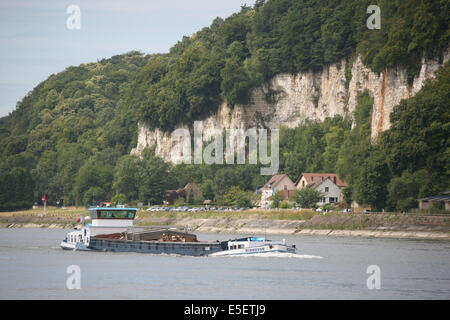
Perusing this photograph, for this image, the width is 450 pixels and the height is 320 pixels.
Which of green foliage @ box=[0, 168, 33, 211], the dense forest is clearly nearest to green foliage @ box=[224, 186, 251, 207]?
the dense forest

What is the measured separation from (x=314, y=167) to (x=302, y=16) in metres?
36.5

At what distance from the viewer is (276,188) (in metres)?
146

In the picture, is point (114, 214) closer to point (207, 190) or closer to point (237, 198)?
point (237, 198)

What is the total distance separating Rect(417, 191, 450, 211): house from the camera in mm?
101438

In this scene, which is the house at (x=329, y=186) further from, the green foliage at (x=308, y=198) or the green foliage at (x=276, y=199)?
the green foliage at (x=276, y=199)

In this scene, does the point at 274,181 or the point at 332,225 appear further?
the point at 274,181

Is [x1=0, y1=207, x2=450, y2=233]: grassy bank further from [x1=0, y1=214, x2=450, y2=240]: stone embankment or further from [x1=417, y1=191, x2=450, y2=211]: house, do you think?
[x1=417, y1=191, x2=450, y2=211]: house

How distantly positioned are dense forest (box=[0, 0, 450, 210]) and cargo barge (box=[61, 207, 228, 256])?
40300 mm

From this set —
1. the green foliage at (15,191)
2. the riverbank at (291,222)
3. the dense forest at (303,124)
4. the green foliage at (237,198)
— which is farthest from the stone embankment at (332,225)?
the green foliage at (15,191)

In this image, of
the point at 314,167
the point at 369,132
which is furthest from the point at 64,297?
the point at 314,167

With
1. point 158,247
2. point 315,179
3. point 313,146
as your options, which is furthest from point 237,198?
point 158,247

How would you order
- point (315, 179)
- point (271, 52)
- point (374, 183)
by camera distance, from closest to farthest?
point (374, 183)
point (315, 179)
point (271, 52)

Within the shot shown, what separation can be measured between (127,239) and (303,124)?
8743cm

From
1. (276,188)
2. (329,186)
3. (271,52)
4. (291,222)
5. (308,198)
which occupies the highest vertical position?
(271,52)
